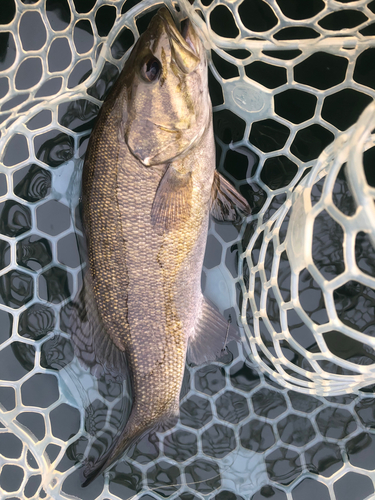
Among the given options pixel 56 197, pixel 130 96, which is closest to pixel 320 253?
pixel 130 96

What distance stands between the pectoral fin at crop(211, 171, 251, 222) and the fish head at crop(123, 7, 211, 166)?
313 millimetres

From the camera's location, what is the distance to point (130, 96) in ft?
5.13

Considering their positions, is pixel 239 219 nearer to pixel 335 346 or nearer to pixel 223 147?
pixel 223 147

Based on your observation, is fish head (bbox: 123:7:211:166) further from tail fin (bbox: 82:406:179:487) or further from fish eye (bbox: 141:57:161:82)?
tail fin (bbox: 82:406:179:487)

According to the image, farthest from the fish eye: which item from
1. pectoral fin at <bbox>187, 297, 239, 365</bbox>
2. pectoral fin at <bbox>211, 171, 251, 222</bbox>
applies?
pectoral fin at <bbox>187, 297, 239, 365</bbox>

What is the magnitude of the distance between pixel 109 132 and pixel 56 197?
611 millimetres

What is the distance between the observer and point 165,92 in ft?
5.00

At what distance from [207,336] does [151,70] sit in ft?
4.29

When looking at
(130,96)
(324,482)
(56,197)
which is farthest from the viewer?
(56,197)

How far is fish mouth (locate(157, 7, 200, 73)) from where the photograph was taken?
1.46m

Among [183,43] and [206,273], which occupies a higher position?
[183,43]

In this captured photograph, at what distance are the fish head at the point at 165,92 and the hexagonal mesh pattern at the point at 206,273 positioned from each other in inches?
16.2

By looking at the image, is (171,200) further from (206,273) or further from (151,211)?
(206,273)

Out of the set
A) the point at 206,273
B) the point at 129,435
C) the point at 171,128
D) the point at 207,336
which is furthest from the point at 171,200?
the point at 129,435
